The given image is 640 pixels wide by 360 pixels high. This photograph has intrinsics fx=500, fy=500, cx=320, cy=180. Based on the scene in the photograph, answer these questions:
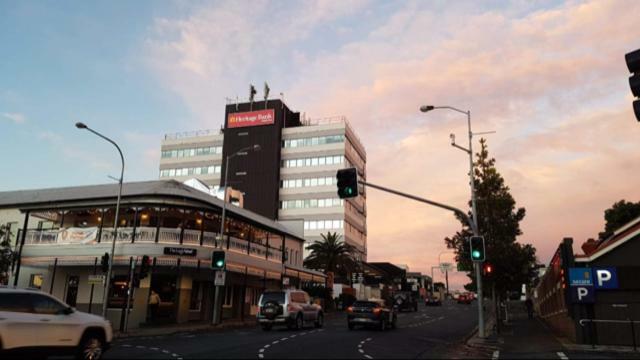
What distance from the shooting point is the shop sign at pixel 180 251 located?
2902 centimetres

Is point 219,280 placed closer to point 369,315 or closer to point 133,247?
point 133,247

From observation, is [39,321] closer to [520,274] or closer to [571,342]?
[571,342]

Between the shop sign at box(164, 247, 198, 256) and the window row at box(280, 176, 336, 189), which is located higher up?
the window row at box(280, 176, 336, 189)

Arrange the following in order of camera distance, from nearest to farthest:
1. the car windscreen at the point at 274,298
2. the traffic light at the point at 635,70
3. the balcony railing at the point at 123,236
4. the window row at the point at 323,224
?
the traffic light at the point at 635,70 < the car windscreen at the point at 274,298 < the balcony railing at the point at 123,236 < the window row at the point at 323,224

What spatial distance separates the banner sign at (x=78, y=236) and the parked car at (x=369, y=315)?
16331 millimetres

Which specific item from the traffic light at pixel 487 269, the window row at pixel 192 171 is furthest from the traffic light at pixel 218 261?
the window row at pixel 192 171

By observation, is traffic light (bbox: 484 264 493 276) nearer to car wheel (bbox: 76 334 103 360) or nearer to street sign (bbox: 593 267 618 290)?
street sign (bbox: 593 267 618 290)

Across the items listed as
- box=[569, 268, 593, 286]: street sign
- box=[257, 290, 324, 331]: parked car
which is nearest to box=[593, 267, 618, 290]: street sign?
box=[569, 268, 593, 286]: street sign

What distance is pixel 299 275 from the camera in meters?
45.1

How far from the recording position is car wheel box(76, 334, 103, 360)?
11.9 meters

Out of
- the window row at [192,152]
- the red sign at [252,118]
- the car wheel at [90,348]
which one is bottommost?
the car wheel at [90,348]

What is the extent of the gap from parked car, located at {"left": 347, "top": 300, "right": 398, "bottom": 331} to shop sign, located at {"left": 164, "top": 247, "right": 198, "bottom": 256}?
10193 mm

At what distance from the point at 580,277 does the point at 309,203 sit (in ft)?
220

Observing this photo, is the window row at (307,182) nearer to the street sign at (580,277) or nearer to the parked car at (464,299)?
the parked car at (464,299)
